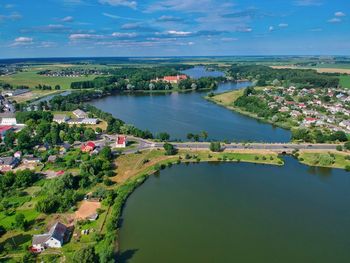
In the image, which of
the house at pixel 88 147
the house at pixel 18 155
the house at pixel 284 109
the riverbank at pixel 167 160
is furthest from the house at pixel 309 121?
the house at pixel 18 155

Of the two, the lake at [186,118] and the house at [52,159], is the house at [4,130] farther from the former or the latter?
the lake at [186,118]

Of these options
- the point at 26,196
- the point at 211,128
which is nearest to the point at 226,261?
the point at 26,196

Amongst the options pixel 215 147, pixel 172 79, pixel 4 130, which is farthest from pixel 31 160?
pixel 172 79

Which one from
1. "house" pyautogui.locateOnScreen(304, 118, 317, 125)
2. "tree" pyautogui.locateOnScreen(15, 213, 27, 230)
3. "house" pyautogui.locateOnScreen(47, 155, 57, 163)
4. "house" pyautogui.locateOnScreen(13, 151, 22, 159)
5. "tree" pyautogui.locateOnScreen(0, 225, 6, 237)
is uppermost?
"house" pyautogui.locateOnScreen(304, 118, 317, 125)

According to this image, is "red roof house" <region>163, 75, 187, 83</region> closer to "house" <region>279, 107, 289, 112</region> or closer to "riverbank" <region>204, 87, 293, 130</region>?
"riverbank" <region>204, 87, 293, 130</region>

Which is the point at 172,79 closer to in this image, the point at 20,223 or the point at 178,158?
the point at 178,158

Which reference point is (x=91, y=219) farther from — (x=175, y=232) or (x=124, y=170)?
(x=124, y=170)

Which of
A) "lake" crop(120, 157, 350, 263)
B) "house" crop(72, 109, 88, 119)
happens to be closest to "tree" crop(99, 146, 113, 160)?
"lake" crop(120, 157, 350, 263)
